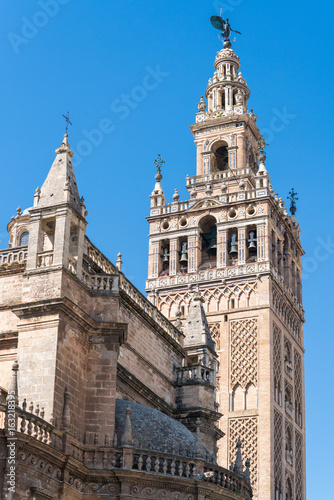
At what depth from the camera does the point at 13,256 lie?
78.5 ft

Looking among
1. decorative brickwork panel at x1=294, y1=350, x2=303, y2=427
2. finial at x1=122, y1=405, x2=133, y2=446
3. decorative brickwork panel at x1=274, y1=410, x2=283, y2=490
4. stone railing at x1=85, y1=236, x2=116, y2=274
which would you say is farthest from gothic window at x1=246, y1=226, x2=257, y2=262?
finial at x1=122, y1=405, x2=133, y2=446

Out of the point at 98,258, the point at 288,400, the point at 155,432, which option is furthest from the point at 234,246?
the point at 155,432

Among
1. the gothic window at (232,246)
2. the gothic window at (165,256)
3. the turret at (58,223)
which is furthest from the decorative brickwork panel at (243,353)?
the turret at (58,223)

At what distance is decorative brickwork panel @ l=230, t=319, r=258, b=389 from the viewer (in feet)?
136

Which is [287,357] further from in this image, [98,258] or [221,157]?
[98,258]

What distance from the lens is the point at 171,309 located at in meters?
44.6

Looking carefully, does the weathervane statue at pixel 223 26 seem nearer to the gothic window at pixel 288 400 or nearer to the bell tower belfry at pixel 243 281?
the bell tower belfry at pixel 243 281

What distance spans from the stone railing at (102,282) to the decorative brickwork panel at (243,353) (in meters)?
19.4

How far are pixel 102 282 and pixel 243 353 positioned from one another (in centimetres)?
1997

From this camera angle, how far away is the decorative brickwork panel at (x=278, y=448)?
1585 inches

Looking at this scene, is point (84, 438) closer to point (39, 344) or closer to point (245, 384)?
point (39, 344)

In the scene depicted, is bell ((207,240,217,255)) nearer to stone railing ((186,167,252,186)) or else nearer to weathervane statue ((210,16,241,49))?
stone railing ((186,167,252,186))

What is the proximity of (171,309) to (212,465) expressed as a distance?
2275cm

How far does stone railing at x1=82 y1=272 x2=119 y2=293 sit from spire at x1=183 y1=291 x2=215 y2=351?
8077mm
